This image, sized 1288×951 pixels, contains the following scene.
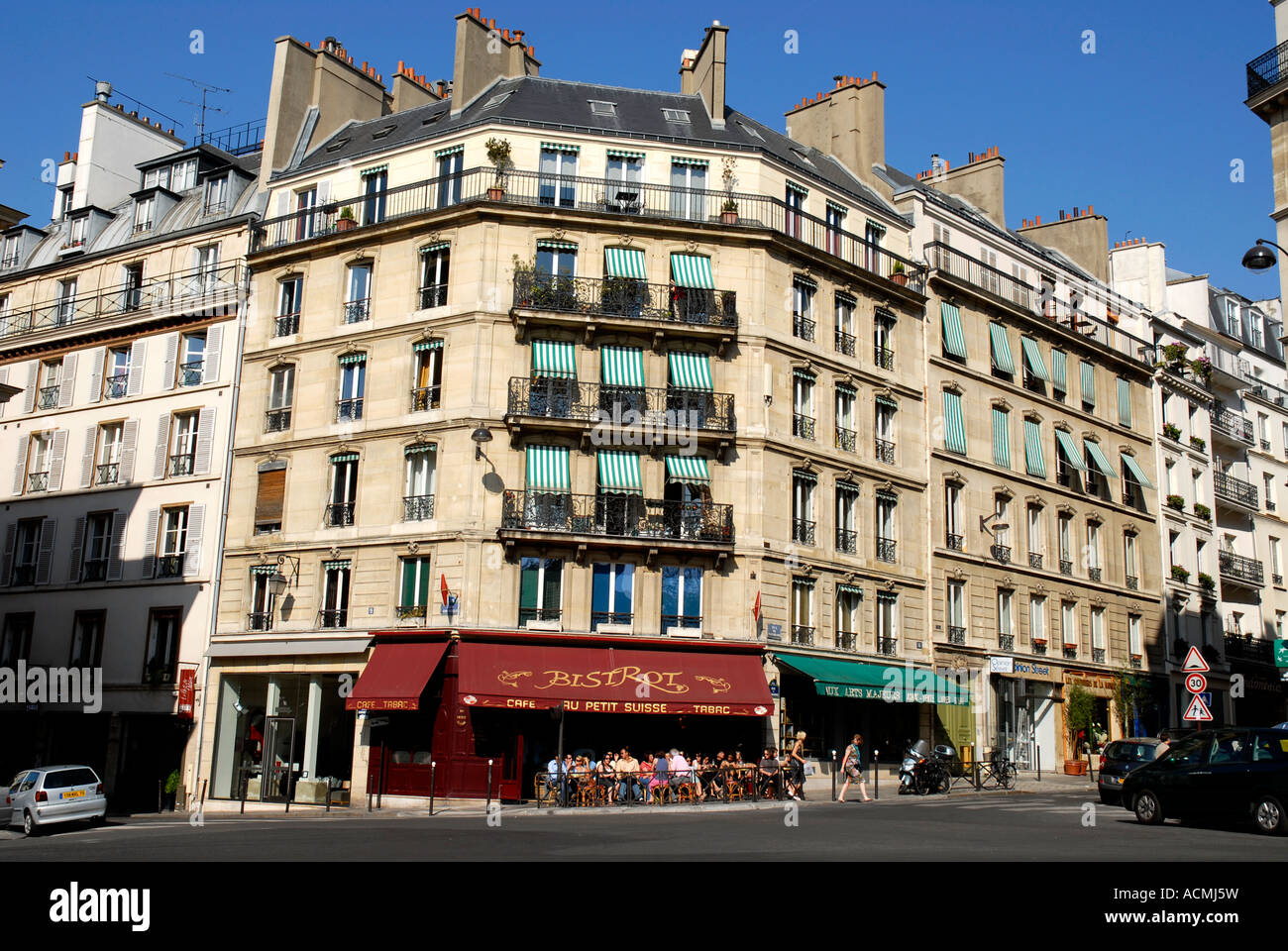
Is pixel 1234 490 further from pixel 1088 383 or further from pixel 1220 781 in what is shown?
pixel 1220 781

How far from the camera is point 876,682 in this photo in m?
31.0

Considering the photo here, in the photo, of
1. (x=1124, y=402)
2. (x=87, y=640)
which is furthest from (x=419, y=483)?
(x=1124, y=402)

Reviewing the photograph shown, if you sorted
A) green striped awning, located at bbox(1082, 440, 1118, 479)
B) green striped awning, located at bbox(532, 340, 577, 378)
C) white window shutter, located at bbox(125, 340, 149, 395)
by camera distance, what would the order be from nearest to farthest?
green striped awning, located at bbox(532, 340, 577, 378) < white window shutter, located at bbox(125, 340, 149, 395) < green striped awning, located at bbox(1082, 440, 1118, 479)

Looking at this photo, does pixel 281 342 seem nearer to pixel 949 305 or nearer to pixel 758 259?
pixel 758 259

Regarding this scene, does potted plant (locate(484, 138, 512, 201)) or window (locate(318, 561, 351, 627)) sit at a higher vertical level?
potted plant (locate(484, 138, 512, 201))

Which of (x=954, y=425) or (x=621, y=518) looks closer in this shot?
(x=621, y=518)

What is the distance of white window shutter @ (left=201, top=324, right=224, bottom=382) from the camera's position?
33.6 m

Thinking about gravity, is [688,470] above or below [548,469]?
above

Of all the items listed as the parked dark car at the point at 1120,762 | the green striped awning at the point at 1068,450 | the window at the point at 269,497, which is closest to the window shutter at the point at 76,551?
the window at the point at 269,497

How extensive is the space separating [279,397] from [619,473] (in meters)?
9.66

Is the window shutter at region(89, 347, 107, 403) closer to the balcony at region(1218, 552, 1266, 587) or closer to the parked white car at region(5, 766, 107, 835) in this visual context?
the parked white car at region(5, 766, 107, 835)

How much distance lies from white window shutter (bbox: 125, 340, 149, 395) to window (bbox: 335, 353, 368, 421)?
24.1 feet

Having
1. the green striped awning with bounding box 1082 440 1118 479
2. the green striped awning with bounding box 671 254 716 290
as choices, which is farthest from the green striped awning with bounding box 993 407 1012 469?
the green striped awning with bounding box 671 254 716 290

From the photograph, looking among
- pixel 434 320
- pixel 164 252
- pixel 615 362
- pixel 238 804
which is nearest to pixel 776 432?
pixel 615 362
